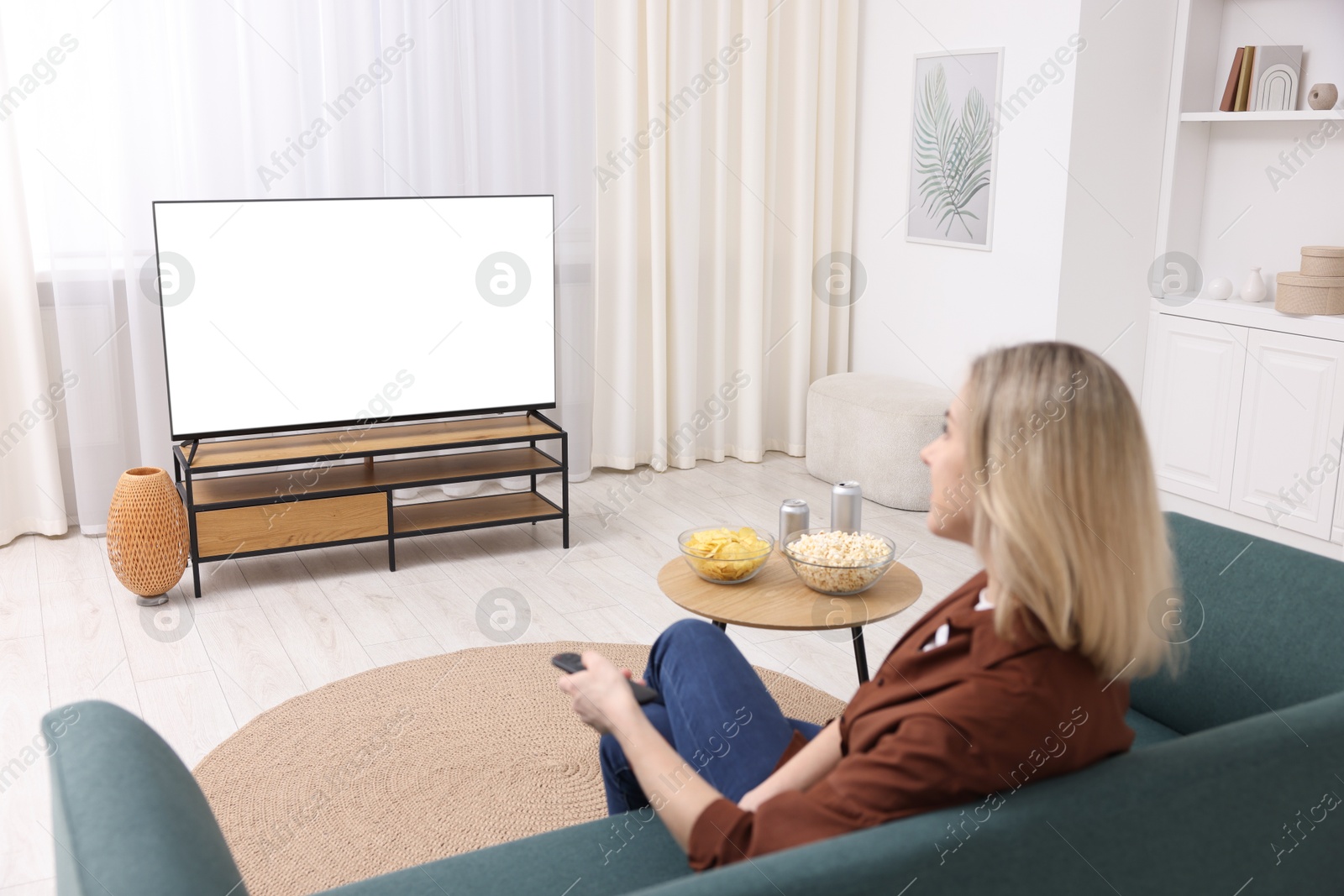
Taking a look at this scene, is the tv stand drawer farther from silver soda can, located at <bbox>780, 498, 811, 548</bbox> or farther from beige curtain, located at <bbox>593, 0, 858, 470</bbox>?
silver soda can, located at <bbox>780, 498, 811, 548</bbox>

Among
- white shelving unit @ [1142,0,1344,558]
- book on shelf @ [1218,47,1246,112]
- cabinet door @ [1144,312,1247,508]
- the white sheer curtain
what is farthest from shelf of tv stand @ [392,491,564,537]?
book on shelf @ [1218,47,1246,112]

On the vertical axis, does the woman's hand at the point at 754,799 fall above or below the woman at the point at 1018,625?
below

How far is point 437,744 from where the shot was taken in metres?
2.69

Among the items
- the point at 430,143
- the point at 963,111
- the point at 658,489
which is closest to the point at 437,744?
the point at 658,489

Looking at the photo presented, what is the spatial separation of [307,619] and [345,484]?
53 cm

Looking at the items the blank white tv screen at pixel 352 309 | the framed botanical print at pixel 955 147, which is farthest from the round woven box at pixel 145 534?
the framed botanical print at pixel 955 147

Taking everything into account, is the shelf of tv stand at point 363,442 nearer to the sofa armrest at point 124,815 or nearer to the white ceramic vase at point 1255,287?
the sofa armrest at point 124,815

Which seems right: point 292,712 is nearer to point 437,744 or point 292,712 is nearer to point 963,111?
point 437,744

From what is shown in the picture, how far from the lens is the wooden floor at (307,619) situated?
2820 mm

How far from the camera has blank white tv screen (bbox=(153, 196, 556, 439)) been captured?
11.6 feet

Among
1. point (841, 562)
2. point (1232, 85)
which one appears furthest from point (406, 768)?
point (1232, 85)

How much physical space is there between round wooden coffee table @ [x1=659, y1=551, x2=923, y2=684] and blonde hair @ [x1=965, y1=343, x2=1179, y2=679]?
3.53 feet

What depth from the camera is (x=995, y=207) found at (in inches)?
175

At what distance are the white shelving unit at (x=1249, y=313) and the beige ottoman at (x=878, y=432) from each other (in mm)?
863
